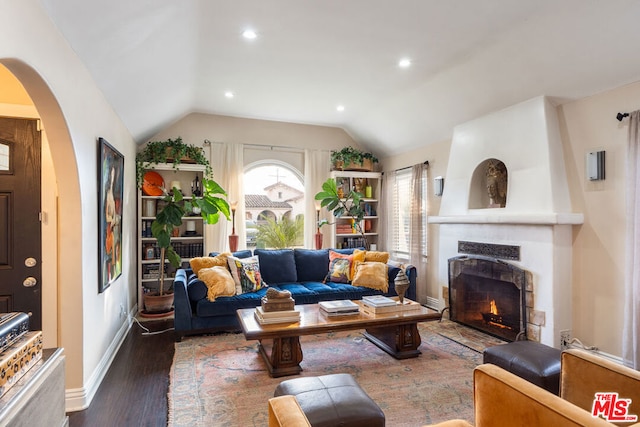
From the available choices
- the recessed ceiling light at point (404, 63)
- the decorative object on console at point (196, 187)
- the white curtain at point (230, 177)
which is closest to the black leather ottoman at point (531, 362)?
the recessed ceiling light at point (404, 63)

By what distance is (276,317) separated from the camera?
10.00 ft

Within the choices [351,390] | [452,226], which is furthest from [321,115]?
[351,390]

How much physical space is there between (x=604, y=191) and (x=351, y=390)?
3.09 metres

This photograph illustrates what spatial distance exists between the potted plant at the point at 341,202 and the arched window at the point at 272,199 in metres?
0.59

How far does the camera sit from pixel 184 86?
4340mm

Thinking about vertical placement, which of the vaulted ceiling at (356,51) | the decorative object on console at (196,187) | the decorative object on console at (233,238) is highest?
the vaulted ceiling at (356,51)

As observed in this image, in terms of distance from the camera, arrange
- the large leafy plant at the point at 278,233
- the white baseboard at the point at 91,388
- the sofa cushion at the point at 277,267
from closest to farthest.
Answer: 1. the white baseboard at the point at 91,388
2. the sofa cushion at the point at 277,267
3. the large leafy plant at the point at 278,233

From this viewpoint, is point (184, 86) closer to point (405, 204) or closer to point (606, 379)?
point (405, 204)

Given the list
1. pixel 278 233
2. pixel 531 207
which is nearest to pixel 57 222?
pixel 278 233

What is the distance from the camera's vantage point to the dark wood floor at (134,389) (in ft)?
7.86

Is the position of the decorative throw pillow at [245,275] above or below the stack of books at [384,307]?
above

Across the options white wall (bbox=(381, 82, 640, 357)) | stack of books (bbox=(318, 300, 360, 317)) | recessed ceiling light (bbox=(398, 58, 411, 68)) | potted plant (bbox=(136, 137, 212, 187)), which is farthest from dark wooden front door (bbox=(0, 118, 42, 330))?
white wall (bbox=(381, 82, 640, 357))

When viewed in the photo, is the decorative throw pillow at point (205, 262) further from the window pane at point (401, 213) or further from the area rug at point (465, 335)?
the window pane at point (401, 213)

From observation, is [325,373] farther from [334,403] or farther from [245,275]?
[245,275]
